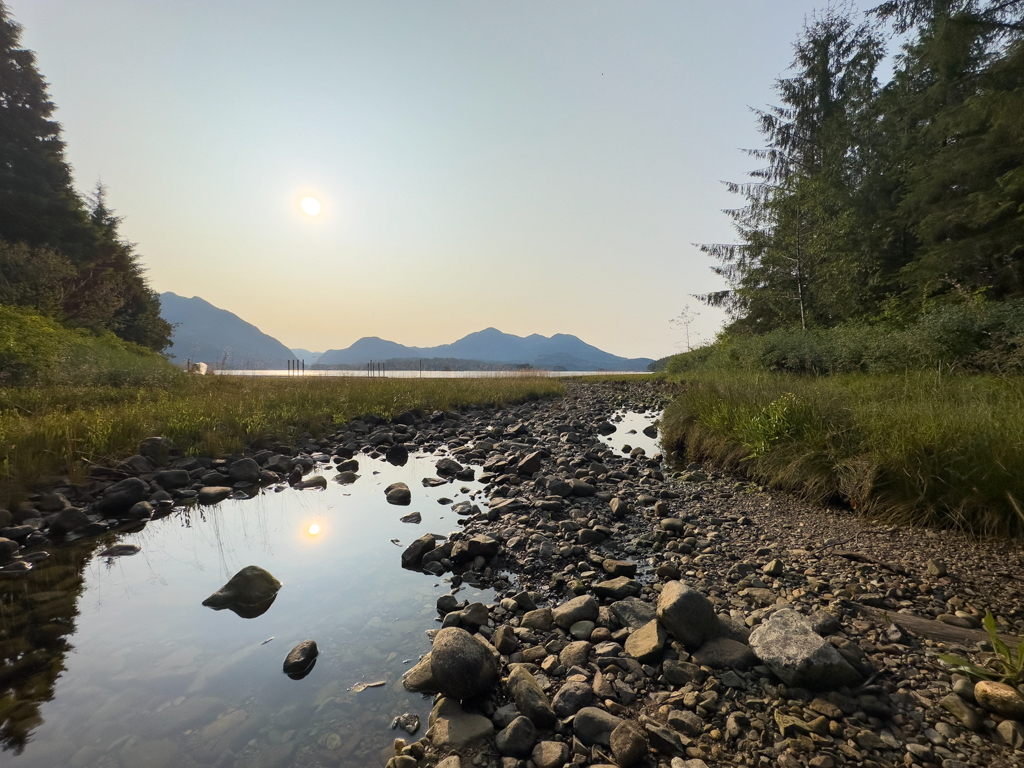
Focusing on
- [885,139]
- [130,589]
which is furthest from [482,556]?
[885,139]

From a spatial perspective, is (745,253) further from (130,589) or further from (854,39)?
(130,589)

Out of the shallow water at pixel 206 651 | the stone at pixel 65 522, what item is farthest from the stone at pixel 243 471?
the stone at pixel 65 522

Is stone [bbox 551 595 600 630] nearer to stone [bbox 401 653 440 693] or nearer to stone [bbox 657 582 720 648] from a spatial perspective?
stone [bbox 657 582 720 648]

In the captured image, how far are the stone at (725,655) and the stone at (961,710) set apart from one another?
704 millimetres

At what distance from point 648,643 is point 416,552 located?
2.20 meters

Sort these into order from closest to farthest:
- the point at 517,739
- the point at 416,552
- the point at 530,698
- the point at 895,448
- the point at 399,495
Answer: the point at 517,739 → the point at 530,698 → the point at 416,552 → the point at 895,448 → the point at 399,495

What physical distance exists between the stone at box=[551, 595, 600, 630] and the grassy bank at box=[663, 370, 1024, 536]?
3.16 metres

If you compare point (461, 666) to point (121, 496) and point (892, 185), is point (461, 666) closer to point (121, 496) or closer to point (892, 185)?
point (121, 496)

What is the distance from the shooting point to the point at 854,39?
2091 centimetres

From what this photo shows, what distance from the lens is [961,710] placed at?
1720mm

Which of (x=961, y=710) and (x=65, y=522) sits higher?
(x=961, y=710)

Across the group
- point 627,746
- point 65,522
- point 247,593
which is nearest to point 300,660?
point 247,593

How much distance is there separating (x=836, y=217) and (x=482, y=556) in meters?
23.3

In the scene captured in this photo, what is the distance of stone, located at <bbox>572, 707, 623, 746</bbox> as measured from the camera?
5.98 ft
